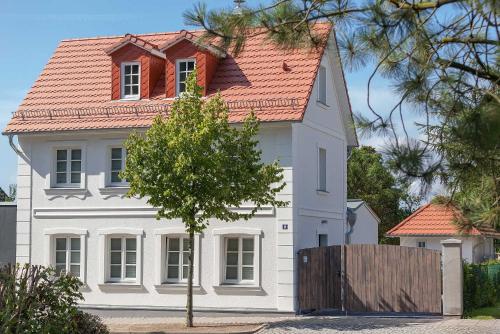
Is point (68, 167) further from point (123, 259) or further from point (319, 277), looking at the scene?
point (319, 277)

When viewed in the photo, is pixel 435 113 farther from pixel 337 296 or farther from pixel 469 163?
pixel 337 296

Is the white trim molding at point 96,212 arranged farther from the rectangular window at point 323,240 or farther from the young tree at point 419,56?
the young tree at point 419,56

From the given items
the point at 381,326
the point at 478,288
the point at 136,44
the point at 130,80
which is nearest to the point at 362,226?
the point at 478,288

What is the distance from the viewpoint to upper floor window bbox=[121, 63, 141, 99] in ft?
91.6

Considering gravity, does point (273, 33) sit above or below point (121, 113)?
below

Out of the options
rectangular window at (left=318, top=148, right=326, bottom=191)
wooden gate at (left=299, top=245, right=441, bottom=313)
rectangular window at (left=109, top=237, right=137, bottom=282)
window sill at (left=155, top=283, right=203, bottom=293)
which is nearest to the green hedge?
wooden gate at (left=299, top=245, right=441, bottom=313)

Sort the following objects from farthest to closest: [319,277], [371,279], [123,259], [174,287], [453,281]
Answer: [123,259] < [174,287] < [319,277] < [371,279] < [453,281]

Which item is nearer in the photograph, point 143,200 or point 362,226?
point 143,200

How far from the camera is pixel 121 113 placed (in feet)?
88.3

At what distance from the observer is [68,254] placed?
27.2 m

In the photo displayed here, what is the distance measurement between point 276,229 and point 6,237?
951 centimetres

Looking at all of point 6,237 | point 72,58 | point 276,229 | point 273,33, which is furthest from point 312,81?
point 273,33

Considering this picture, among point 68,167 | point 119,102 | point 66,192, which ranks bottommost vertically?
point 66,192

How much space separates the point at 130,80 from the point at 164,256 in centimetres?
549
